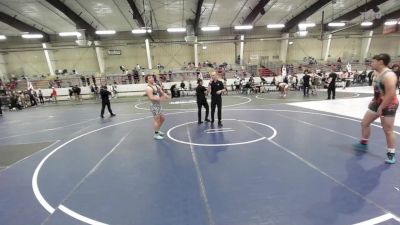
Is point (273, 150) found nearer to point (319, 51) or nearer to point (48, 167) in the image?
point (48, 167)

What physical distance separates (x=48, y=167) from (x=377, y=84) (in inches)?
265

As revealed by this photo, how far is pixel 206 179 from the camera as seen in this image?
4.25 m

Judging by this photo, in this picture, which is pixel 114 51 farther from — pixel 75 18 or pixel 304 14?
pixel 304 14

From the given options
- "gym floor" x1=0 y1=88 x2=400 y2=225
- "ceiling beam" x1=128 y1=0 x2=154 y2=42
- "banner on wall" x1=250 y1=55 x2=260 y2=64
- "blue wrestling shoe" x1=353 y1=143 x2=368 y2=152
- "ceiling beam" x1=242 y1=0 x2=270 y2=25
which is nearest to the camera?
"gym floor" x1=0 y1=88 x2=400 y2=225

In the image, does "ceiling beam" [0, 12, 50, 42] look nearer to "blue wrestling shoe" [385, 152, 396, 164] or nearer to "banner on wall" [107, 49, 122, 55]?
"banner on wall" [107, 49, 122, 55]

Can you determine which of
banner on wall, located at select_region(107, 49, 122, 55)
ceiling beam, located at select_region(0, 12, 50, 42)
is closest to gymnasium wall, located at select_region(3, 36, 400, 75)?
banner on wall, located at select_region(107, 49, 122, 55)

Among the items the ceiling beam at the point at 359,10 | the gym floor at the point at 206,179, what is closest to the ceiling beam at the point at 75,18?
the gym floor at the point at 206,179

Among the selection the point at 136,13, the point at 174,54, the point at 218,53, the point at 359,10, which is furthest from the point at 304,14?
the point at 136,13

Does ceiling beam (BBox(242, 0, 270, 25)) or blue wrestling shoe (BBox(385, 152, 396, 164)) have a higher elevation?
ceiling beam (BBox(242, 0, 270, 25))

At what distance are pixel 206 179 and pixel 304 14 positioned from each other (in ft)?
82.4

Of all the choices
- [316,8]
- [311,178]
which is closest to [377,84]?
[311,178]

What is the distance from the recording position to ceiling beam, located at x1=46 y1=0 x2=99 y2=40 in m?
18.1

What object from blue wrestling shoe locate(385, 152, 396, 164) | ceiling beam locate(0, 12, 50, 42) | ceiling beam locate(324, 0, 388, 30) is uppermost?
ceiling beam locate(324, 0, 388, 30)

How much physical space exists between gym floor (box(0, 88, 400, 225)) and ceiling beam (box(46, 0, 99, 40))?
1446 cm
